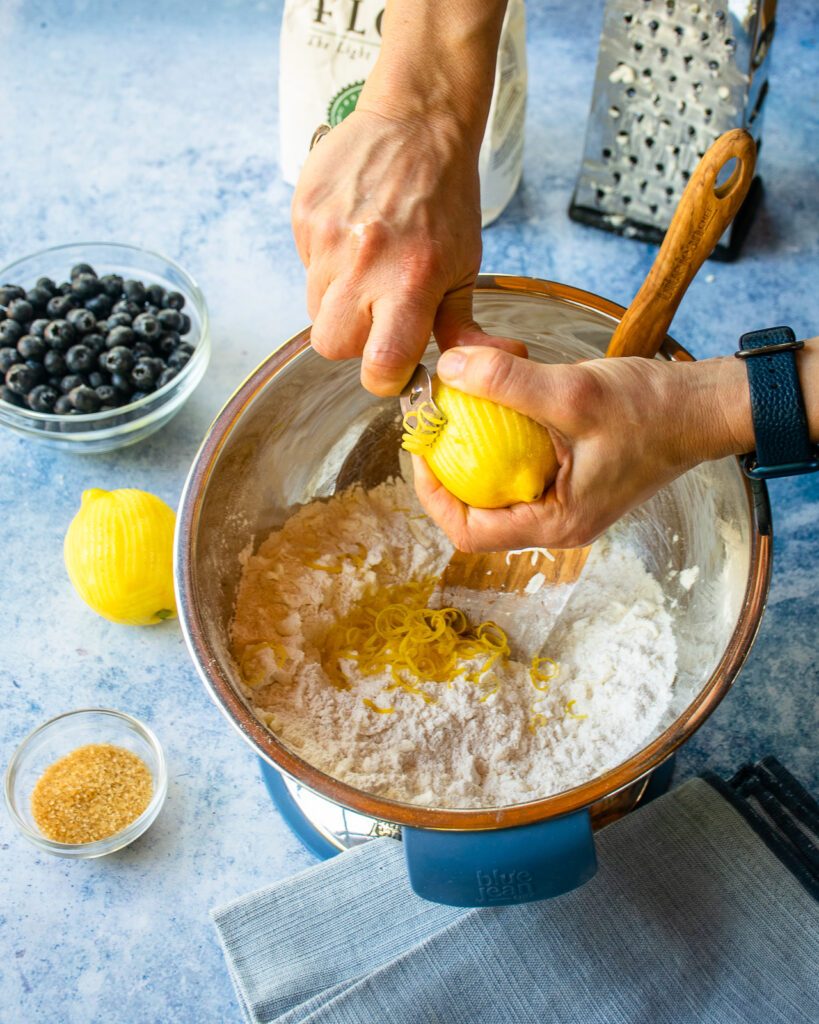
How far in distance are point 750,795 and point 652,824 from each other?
0.12m

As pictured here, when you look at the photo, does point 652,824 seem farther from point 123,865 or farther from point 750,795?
point 123,865

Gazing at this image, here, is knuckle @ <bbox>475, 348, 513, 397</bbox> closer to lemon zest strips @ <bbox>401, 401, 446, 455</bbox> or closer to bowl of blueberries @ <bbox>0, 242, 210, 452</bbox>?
lemon zest strips @ <bbox>401, 401, 446, 455</bbox>

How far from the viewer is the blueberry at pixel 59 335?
1309 mm

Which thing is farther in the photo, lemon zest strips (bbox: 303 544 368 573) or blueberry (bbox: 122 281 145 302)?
blueberry (bbox: 122 281 145 302)

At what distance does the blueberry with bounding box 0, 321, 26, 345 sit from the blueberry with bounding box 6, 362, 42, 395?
38mm

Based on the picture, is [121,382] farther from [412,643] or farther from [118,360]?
[412,643]

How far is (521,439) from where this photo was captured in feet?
2.75

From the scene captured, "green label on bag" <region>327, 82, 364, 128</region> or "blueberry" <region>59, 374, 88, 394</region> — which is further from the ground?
"green label on bag" <region>327, 82, 364, 128</region>

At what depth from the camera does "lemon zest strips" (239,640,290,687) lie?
1011 mm

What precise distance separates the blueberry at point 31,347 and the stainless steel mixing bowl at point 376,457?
399mm

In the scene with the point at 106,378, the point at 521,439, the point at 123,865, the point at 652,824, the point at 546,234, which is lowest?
the point at 123,865

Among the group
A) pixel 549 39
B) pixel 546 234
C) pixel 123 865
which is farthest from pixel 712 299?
pixel 123 865

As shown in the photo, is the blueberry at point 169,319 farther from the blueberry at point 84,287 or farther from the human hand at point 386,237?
the human hand at point 386,237

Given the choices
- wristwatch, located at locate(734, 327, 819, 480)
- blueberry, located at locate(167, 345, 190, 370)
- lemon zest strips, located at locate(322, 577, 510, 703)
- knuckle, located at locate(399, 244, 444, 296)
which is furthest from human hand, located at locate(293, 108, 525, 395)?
blueberry, located at locate(167, 345, 190, 370)
